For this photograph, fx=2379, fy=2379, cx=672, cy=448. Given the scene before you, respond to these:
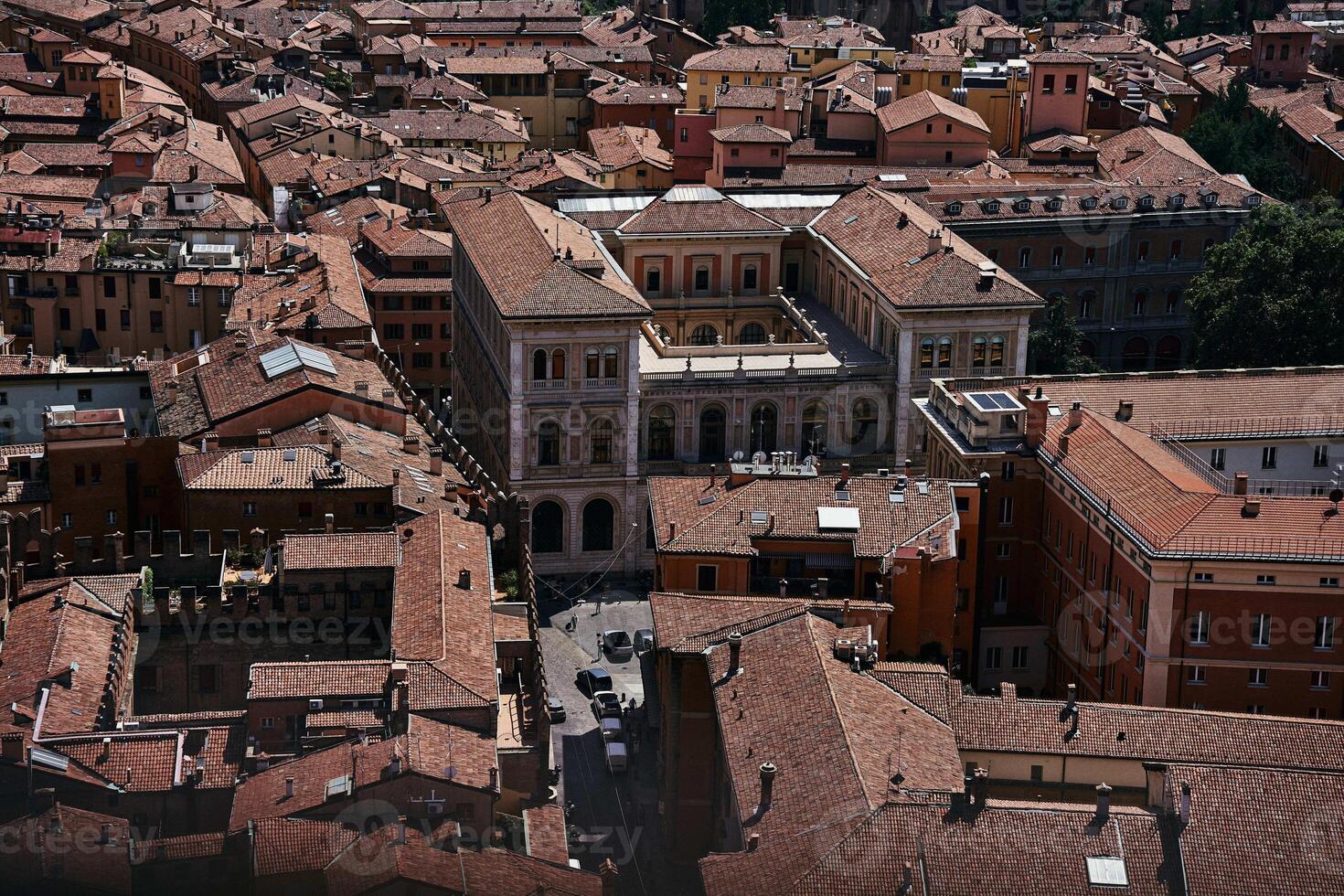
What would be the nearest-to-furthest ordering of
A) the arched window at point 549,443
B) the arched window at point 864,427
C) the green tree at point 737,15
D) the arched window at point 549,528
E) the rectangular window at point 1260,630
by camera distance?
the rectangular window at point 1260,630 < the arched window at point 549,443 < the arched window at point 549,528 < the arched window at point 864,427 < the green tree at point 737,15

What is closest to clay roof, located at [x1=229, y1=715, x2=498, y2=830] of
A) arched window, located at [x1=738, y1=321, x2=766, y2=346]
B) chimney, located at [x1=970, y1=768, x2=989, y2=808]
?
chimney, located at [x1=970, y1=768, x2=989, y2=808]

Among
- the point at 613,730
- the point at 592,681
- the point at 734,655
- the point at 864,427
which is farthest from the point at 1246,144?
the point at 734,655

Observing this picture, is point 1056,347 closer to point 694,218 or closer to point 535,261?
point 694,218

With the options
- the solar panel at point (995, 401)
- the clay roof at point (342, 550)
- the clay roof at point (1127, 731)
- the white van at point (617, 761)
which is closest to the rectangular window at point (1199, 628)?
the clay roof at point (1127, 731)

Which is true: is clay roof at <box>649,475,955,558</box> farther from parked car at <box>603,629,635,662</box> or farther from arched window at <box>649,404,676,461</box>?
arched window at <box>649,404,676,461</box>

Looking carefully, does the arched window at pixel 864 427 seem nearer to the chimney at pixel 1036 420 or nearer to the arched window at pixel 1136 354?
the chimney at pixel 1036 420

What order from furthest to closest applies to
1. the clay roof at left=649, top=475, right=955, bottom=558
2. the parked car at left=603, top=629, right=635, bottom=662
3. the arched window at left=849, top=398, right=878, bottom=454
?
the arched window at left=849, top=398, right=878, bottom=454 < the parked car at left=603, top=629, right=635, bottom=662 < the clay roof at left=649, top=475, right=955, bottom=558

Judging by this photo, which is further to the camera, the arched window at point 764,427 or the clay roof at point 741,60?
the clay roof at point 741,60
